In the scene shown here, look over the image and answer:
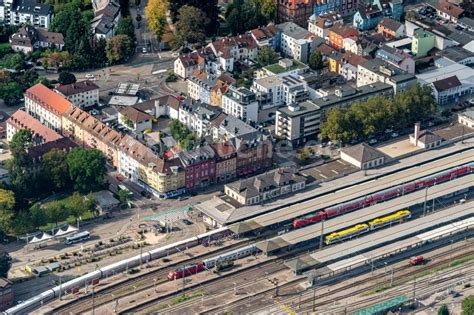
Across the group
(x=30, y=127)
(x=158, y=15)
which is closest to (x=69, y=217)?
(x=30, y=127)

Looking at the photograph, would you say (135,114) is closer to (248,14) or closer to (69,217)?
(69,217)

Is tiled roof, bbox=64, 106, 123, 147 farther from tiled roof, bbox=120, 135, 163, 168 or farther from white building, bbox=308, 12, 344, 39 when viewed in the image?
white building, bbox=308, 12, 344, 39

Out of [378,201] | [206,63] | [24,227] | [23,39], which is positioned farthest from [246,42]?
[24,227]

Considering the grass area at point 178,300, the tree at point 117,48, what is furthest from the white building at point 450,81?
the grass area at point 178,300

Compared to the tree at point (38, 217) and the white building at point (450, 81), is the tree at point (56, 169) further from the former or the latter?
the white building at point (450, 81)

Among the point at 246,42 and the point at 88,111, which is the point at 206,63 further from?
the point at 88,111

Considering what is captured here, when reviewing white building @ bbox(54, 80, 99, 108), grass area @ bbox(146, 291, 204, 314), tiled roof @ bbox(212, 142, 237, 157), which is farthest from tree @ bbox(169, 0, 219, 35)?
grass area @ bbox(146, 291, 204, 314)

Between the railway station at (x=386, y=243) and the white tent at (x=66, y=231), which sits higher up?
the white tent at (x=66, y=231)
